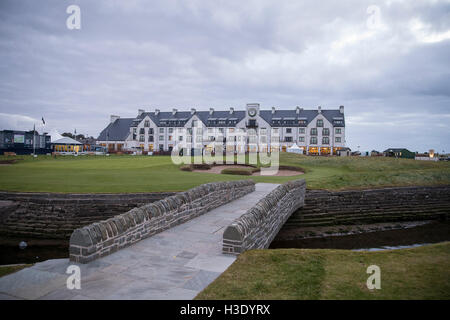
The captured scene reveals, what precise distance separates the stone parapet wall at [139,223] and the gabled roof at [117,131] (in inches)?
2980

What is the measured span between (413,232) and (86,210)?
64.4ft

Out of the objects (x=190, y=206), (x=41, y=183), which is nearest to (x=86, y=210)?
(x=41, y=183)

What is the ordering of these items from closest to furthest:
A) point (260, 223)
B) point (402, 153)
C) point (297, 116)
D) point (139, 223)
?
point (139, 223) < point (260, 223) < point (402, 153) < point (297, 116)

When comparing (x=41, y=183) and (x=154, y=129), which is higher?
(x=154, y=129)

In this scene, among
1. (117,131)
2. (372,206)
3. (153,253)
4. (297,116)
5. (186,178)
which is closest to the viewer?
(153,253)

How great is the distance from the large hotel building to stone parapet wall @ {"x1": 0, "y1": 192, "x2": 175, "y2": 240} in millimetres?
49828

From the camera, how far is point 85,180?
21594mm

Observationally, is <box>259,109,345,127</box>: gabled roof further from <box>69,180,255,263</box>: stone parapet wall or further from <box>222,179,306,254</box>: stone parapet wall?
<box>69,180,255,263</box>: stone parapet wall

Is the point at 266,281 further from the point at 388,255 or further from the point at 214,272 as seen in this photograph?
the point at 388,255

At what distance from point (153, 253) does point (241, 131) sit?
66154 mm

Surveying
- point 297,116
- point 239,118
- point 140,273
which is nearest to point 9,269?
point 140,273

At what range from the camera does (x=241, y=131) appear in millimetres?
72438

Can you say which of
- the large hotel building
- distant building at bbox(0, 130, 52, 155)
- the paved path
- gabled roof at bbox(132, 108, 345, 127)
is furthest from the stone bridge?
distant building at bbox(0, 130, 52, 155)

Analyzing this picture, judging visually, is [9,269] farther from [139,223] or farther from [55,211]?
[55,211]
